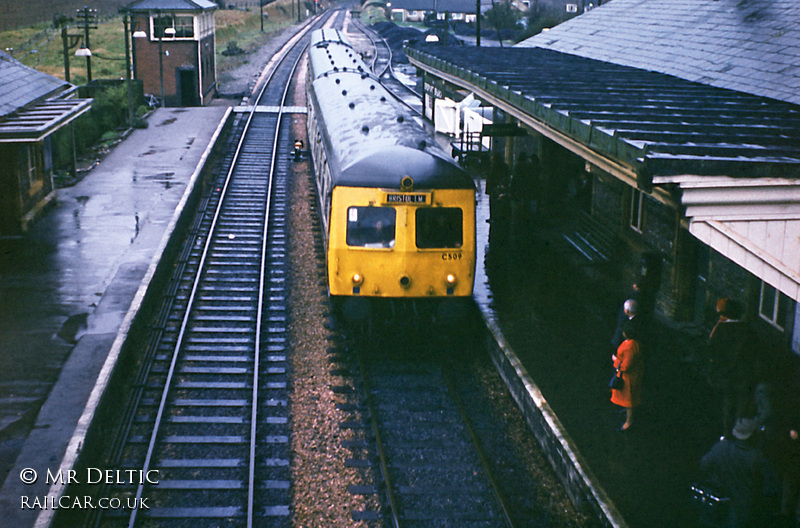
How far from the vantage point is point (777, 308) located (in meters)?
8.98

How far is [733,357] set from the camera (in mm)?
7355

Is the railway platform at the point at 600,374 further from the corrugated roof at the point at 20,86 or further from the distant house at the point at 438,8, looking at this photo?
the distant house at the point at 438,8

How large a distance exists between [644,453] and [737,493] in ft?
6.19

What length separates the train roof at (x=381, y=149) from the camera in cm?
1048

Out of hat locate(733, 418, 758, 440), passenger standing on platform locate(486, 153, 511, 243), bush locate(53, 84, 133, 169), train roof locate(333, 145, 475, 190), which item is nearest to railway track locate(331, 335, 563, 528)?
hat locate(733, 418, 758, 440)

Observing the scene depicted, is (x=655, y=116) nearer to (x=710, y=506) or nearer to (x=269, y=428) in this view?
(x=710, y=506)

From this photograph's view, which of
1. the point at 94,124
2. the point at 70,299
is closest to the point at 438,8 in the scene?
the point at 94,124

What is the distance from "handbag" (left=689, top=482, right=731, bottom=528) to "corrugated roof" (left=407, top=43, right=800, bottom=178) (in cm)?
263

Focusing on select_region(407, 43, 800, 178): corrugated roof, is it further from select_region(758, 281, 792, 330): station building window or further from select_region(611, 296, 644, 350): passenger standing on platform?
select_region(758, 281, 792, 330): station building window

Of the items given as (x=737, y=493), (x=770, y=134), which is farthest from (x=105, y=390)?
(x=770, y=134)

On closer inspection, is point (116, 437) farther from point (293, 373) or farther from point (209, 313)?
point (209, 313)

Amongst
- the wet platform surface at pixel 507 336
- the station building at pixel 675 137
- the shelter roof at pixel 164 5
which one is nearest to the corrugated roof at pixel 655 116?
the station building at pixel 675 137

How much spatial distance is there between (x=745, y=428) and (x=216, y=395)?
660cm

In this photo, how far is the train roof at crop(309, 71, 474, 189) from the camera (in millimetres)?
10484
